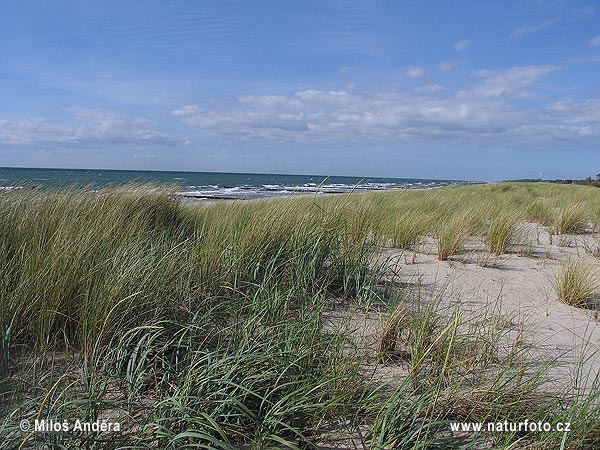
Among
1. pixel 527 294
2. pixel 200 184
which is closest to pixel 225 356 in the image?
pixel 527 294

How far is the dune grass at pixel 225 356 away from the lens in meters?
1.37

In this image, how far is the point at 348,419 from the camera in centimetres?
151

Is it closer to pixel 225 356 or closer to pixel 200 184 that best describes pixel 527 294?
pixel 225 356

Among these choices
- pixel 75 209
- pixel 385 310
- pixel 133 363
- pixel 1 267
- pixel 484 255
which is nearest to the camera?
pixel 133 363

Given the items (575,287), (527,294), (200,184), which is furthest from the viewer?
(200,184)

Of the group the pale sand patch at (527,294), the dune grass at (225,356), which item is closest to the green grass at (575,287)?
the pale sand patch at (527,294)

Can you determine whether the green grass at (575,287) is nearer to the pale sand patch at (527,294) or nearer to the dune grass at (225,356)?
the pale sand patch at (527,294)

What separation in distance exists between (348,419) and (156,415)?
71 centimetres

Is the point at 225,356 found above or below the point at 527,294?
above

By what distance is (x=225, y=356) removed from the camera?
1605 mm

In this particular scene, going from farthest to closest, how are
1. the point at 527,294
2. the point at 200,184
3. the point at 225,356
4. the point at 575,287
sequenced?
the point at 200,184
the point at 527,294
the point at 575,287
the point at 225,356

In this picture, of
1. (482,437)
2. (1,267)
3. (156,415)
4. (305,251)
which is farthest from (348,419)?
(1,267)

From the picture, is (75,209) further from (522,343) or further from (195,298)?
(522,343)

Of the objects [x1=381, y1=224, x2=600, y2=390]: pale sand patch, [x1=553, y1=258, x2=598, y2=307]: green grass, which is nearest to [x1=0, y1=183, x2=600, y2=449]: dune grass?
[x1=381, y1=224, x2=600, y2=390]: pale sand patch
